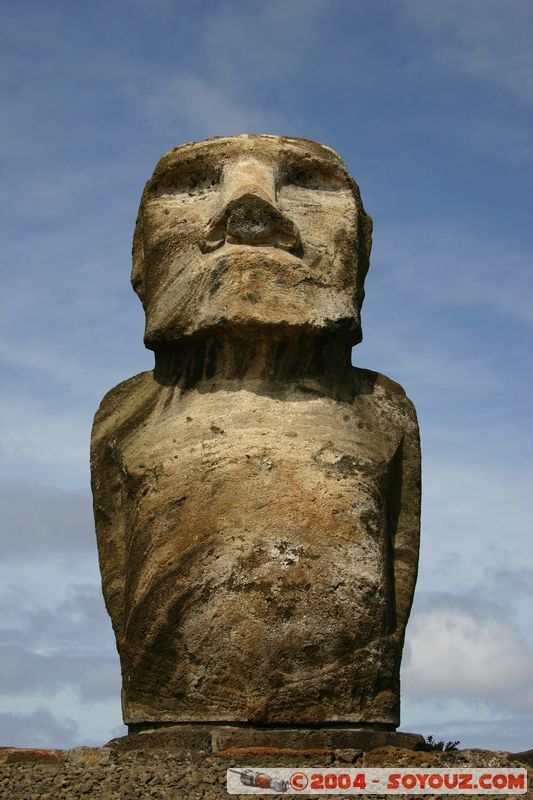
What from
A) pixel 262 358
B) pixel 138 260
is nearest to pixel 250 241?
pixel 262 358

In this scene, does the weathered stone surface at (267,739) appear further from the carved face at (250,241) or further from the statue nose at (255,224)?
the statue nose at (255,224)

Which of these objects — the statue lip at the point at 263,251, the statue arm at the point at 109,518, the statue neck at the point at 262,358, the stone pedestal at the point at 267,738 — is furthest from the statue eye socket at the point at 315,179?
the stone pedestal at the point at 267,738

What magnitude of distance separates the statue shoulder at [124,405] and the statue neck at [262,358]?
1.27 ft

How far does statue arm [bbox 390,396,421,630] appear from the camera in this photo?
807 centimetres

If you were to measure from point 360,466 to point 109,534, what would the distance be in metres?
1.78

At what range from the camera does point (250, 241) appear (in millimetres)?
8078

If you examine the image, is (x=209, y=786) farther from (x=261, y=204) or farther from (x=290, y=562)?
(x=261, y=204)

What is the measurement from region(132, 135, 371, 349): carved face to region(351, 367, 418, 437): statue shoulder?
342 millimetres

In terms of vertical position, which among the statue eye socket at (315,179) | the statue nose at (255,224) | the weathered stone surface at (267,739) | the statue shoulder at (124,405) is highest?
the statue eye socket at (315,179)

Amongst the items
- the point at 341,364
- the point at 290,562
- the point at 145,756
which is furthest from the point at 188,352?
the point at 145,756

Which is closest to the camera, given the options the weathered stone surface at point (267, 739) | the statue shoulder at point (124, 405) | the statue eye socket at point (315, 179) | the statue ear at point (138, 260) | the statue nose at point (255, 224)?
the weathered stone surface at point (267, 739)

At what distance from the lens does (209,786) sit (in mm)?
6203

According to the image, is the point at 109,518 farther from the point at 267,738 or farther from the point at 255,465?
the point at 267,738

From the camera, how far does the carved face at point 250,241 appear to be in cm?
788
